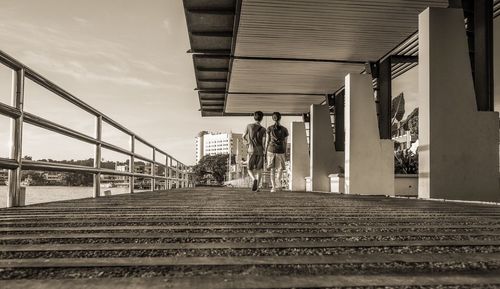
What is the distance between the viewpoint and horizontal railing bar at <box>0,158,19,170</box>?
3.85 m

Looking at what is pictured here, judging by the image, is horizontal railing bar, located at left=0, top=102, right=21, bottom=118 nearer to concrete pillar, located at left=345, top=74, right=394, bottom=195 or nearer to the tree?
concrete pillar, located at left=345, top=74, right=394, bottom=195

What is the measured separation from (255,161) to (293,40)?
309cm

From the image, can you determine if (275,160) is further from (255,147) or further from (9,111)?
(9,111)

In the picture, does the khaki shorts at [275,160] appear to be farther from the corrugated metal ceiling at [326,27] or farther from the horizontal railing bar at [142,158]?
the horizontal railing bar at [142,158]

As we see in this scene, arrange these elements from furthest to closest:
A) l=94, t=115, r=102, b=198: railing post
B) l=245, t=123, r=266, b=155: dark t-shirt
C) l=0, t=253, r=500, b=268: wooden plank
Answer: l=245, t=123, r=266, b=155: dark t-shirt, l=94, t=115, r=102, b=198: railing post, l=0, t=253, r=500, b=268: wooden plank

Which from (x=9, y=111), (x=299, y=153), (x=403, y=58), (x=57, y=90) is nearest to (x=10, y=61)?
(x=9, y=111)

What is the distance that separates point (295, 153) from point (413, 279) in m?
19.5

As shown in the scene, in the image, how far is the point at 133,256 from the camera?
1.93 meters

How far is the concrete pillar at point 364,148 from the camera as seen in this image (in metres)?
11.9

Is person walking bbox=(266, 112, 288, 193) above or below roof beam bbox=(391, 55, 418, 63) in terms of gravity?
below

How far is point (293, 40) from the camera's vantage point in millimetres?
11000

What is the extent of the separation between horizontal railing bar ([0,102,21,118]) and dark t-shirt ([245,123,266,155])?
7359mm

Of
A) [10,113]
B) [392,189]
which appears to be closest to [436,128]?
[392,189]

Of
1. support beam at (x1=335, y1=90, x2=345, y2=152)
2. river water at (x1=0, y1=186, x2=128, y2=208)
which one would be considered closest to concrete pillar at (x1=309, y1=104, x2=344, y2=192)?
support beam at (x1=335, y1=90, x2=345, y2=152)
